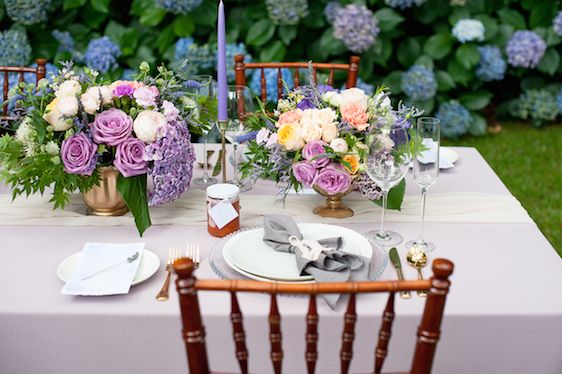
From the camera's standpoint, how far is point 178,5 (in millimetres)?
3867

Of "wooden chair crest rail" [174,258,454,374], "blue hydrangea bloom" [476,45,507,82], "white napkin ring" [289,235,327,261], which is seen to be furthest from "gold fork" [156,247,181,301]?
"blue hydrangea bloom" [476,45,507,82]

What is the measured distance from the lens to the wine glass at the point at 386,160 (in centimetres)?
157

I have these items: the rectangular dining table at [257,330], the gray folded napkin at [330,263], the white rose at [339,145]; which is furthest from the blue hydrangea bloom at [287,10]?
Result: the rectangular dining table at [257,330]

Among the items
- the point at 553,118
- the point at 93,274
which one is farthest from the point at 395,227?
the point at 553,118

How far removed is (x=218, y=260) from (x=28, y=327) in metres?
0.38

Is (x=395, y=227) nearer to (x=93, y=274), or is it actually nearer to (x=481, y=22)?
(x=93, y=274)

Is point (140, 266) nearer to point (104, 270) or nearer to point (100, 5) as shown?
point (104, 270)

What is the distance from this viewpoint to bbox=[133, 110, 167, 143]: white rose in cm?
159

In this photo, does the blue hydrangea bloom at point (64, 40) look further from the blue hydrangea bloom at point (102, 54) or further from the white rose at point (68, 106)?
the white rose at point (68, 106)

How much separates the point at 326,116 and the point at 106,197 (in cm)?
54

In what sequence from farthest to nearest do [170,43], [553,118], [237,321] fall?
1. [553,118]
2. [170,43]
3. [237,321]

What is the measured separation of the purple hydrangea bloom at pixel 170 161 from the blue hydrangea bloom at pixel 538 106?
135 inches

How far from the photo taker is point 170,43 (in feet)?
13.6

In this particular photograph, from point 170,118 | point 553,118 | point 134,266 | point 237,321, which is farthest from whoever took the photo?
point 553,118
